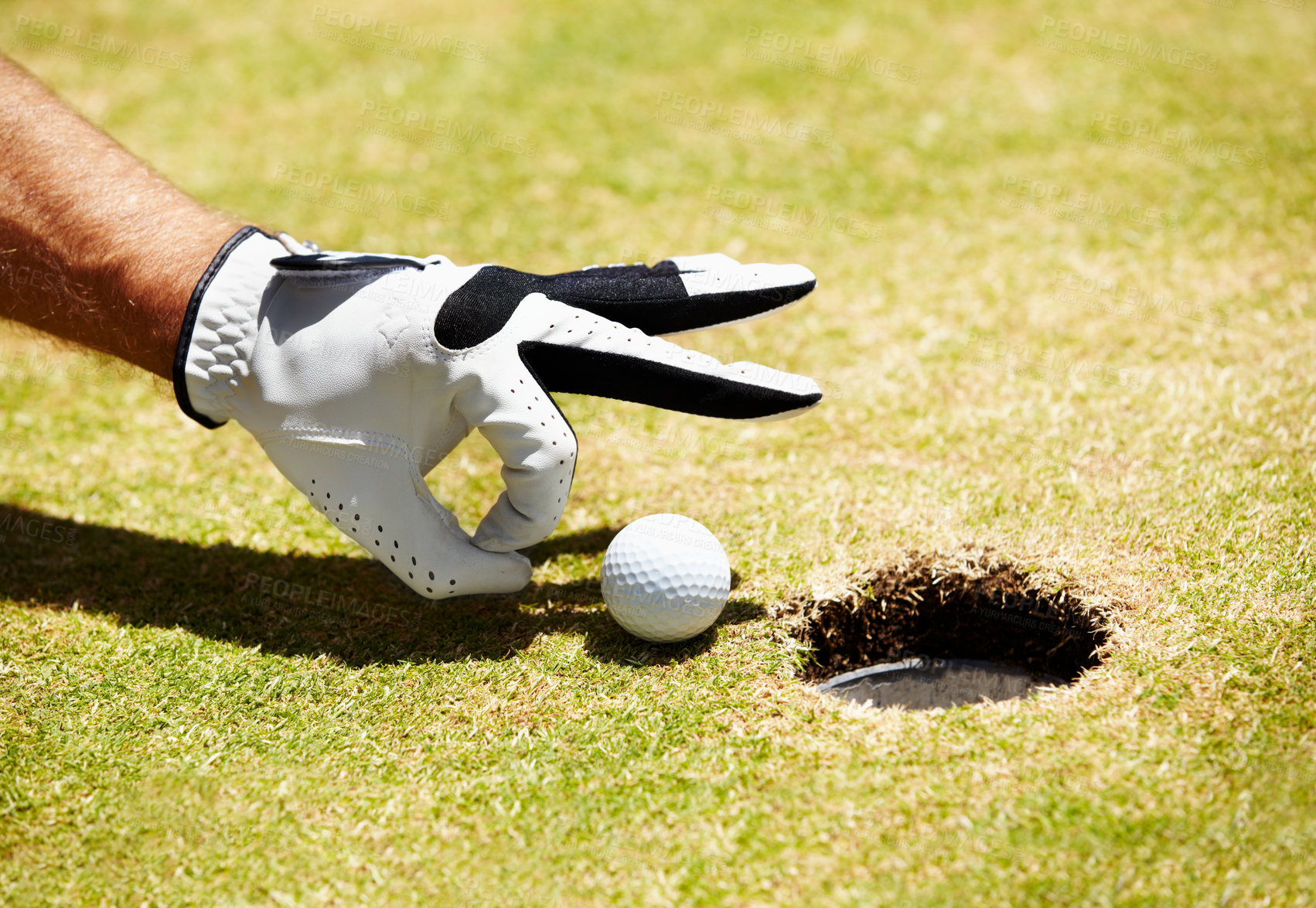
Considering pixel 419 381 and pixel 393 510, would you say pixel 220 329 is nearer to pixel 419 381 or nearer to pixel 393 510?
pixel 419 381

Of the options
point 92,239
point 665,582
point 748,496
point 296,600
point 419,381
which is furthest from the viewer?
point 748,496

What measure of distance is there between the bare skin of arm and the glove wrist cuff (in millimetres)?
60

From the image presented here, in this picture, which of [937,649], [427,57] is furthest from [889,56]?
[937,649]

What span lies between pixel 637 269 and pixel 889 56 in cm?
433

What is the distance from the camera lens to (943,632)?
3.40 m

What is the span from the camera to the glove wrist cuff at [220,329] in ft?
10.5

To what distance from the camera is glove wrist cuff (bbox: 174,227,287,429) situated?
3.21m

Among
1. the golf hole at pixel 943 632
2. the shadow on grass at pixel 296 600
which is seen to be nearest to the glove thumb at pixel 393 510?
the shadow on grass at pixel 296 600

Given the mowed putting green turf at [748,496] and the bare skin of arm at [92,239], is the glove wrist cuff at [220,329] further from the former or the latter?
the mowed putting green turf at [748,496]

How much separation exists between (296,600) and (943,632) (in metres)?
2.19

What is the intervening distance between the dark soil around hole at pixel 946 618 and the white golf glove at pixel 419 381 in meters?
0.66

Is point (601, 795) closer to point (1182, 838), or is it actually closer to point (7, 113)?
point (1182, 838)

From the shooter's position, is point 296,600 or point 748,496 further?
point 748,496

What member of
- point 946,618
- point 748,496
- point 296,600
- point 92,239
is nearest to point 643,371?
point 748,496
